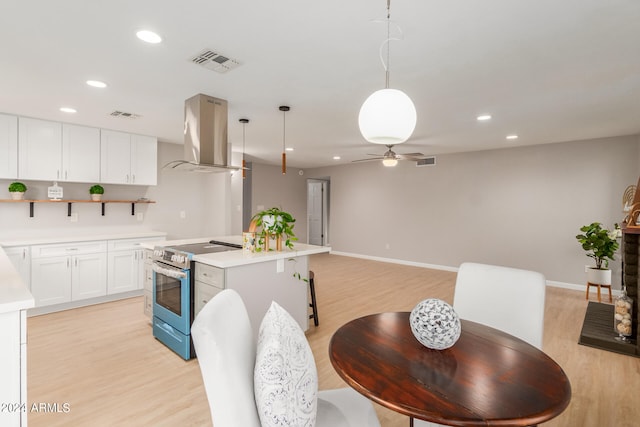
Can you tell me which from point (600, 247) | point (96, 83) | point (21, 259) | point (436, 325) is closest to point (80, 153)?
point (21, 259)

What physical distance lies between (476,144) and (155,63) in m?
5.02

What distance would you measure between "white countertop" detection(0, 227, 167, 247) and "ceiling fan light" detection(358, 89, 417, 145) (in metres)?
4.15

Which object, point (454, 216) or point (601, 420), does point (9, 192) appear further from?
point (454, 216)

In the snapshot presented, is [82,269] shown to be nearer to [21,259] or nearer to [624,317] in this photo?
[21,259]

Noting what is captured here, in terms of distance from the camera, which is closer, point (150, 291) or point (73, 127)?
point (150, 291)

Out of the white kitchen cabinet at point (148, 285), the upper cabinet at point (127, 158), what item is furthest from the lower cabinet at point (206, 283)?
the upper cabinet at point (127, 158)

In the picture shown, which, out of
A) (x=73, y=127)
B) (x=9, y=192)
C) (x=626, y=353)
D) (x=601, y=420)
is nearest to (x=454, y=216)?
(x=626, y=353)

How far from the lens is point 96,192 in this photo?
14.2ft

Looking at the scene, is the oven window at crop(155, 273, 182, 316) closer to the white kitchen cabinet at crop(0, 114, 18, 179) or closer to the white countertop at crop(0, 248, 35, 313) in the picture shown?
the white countertop at crop(0, 248, 35, 313)

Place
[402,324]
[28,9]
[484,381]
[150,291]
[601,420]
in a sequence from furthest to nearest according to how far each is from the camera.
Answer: [150,291] < [601,420] < [28,9] < [402,324] < [484,381]

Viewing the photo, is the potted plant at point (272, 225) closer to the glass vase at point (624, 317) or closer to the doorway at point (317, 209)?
the glass vase at point (624, 317)

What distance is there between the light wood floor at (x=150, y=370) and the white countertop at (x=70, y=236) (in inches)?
34.9

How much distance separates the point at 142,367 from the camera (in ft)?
8.55

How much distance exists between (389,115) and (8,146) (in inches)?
177
